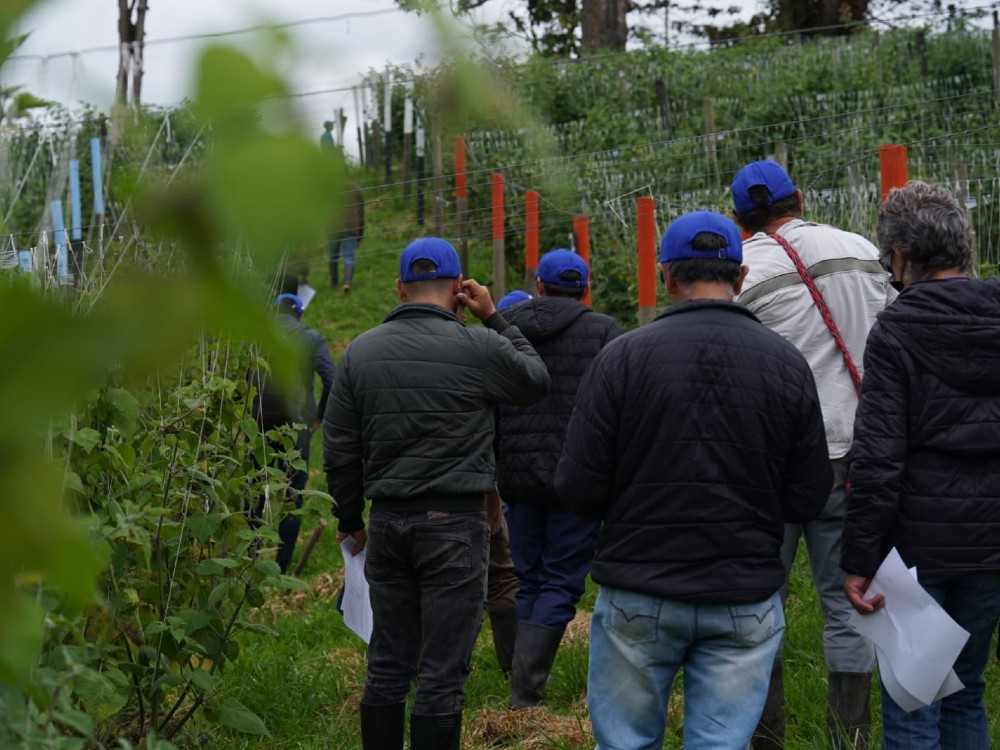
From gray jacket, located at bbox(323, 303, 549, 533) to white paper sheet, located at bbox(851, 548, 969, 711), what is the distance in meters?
1.43

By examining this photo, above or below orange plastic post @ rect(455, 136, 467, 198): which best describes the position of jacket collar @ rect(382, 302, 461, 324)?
below

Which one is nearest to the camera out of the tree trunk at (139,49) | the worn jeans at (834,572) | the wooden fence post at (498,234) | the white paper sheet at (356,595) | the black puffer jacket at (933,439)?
the tree trunk at (139,49)

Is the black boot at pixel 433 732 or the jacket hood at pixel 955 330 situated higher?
the jacket hood at pixel 955 330

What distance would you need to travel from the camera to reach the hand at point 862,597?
330 centimetres

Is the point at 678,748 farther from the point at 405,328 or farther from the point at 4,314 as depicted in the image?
the point at 4,314

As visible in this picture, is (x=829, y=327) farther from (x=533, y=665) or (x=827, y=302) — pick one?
(x=533, y=665)

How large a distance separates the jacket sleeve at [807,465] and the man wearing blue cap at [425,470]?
52.9 inches

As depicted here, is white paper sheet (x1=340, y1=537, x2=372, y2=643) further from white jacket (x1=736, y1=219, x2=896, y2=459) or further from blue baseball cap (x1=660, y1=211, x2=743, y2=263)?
blue baseball cap (x1=660, y1=211, x2=743, y2=263)

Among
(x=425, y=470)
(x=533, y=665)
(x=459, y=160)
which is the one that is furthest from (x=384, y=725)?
(x=459, y=160)

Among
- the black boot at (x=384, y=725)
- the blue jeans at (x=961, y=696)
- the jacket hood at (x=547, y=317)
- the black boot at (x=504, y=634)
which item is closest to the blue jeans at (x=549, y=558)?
the black boot at (x=504, y=634)

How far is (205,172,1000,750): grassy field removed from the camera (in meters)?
4.71

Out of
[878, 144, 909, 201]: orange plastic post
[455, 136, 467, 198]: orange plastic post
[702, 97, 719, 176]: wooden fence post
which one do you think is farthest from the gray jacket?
[702, 97, 719, 176]: wooden fence post

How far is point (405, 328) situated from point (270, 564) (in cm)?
95

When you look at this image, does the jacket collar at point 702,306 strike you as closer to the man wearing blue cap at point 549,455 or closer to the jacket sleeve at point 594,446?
the jacket sleeve at point 594,446
